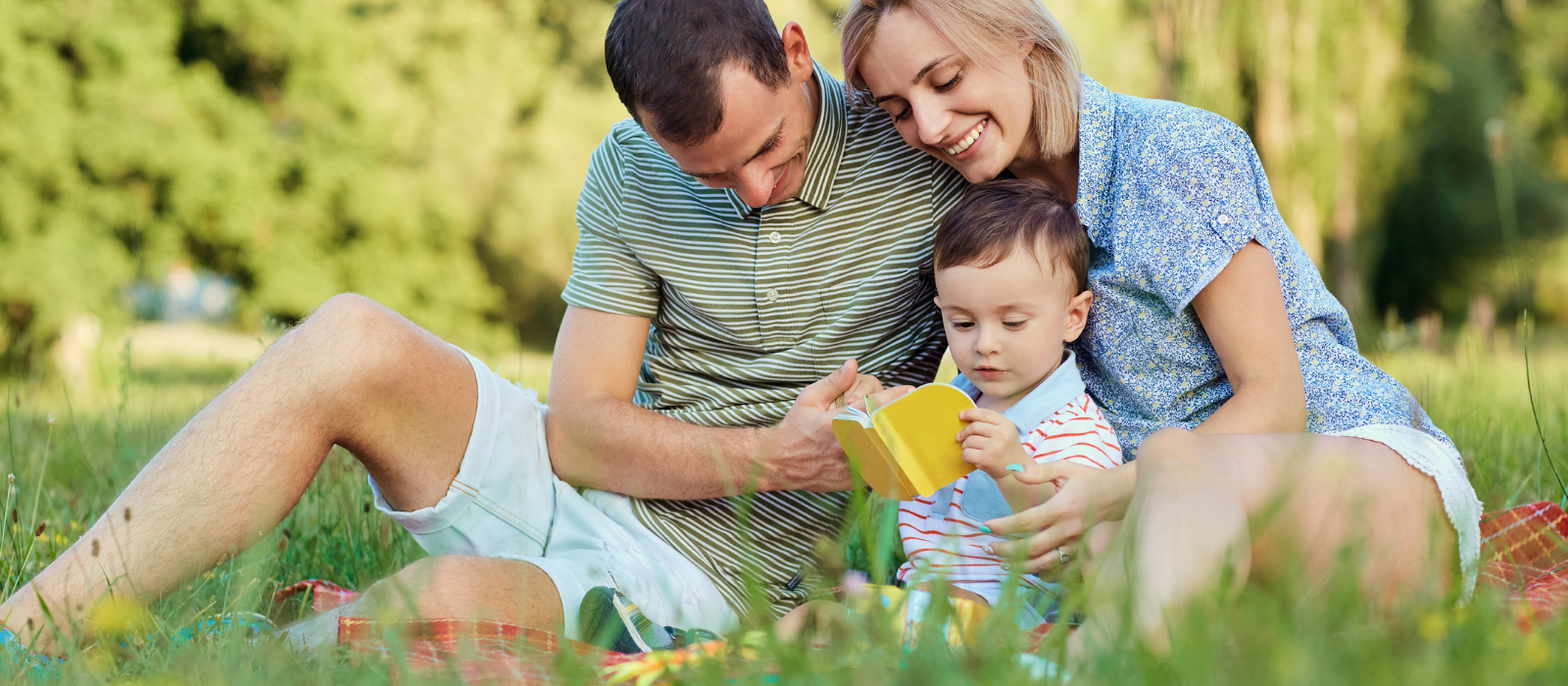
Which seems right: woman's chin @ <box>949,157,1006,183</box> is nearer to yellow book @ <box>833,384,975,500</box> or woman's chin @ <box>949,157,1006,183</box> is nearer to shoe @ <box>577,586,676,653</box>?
yellow book @ <box>833,384,975,500</box>

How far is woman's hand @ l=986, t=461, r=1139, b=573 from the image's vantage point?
1780 mm

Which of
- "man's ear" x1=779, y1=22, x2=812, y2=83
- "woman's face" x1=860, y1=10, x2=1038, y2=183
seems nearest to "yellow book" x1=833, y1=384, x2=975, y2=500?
"woman's face" x1=860, y1=10, x2=1038, y2=183

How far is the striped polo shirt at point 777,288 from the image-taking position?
2.41 metres

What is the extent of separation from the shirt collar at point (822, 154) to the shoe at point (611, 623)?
87cm

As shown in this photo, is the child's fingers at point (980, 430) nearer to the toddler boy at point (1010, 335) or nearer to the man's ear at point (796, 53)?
the toddler boy at point (1010, 335)

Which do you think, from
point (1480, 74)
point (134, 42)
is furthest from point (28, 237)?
point (1480, 74)

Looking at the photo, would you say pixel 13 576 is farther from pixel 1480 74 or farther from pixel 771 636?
pixel 1480 74

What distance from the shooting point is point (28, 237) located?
1294 centimetres

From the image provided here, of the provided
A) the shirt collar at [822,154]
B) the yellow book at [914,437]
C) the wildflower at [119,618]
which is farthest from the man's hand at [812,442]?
the wildflower at [119,618]

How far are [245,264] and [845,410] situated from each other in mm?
15067

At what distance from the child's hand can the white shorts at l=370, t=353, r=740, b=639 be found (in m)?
0.66

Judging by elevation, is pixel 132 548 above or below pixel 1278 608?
below

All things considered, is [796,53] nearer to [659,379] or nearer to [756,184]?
[756,184]

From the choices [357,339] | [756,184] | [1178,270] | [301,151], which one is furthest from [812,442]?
[301,151]
